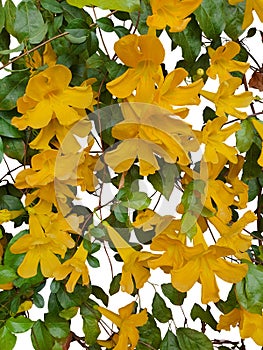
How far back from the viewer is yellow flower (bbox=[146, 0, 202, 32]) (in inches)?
39.8

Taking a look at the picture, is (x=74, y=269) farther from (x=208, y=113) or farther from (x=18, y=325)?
(x=208, y=113)

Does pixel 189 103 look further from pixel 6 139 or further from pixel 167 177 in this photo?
pixel 6 139

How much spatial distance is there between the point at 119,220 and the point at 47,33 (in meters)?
0.34

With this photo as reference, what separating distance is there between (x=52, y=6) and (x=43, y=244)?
39 centimetres

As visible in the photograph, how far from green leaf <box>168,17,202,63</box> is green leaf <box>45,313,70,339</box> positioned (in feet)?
1.70

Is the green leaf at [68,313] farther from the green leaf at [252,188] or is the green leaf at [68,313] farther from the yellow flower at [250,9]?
the yellow flower at [250,9]

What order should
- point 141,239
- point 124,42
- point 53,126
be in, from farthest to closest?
point 141,239
point 53,126
point 124,42

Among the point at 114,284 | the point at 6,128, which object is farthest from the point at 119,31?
the point at 114,284

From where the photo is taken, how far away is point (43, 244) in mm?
1218

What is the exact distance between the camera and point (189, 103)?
1059 mm

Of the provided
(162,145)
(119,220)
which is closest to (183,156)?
(162,145)

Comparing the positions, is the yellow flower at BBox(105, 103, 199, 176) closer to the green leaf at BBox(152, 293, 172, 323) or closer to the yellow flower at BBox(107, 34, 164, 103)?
the yellow flower at BBox(107, 34, 164, 103)

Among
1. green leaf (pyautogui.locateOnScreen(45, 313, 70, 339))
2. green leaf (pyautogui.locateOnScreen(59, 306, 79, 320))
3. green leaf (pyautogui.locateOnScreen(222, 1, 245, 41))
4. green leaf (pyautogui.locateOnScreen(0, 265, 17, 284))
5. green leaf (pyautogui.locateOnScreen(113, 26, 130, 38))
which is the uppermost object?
green leaf (pyautogui.locateOnScreen(113, 26, 130, 38))

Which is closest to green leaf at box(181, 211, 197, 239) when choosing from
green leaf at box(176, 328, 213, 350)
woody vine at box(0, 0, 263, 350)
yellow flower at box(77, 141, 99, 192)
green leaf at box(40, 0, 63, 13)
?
woody vine at box(0, 0, 263, 350)
